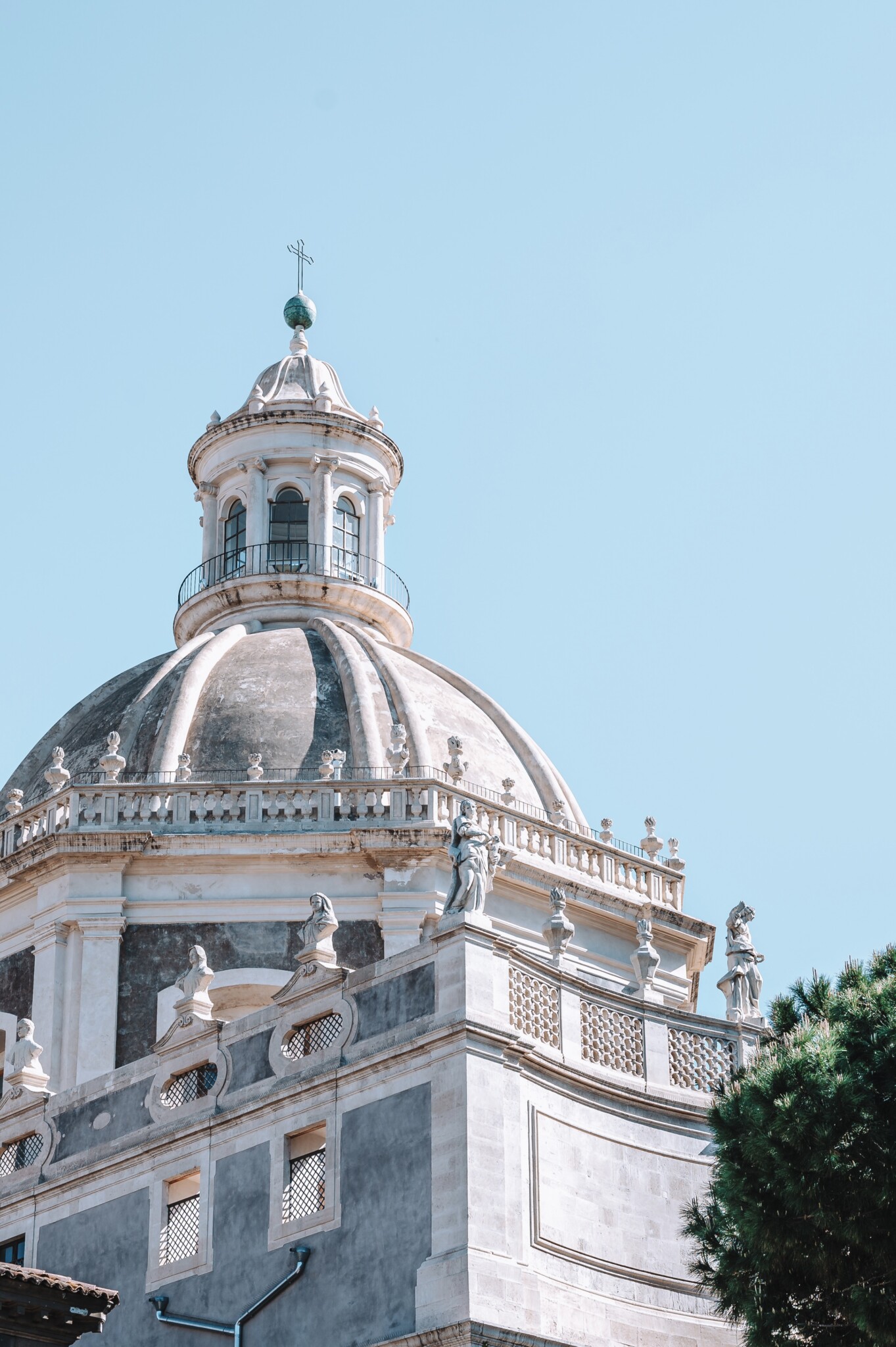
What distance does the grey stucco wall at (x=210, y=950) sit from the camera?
43531 mm

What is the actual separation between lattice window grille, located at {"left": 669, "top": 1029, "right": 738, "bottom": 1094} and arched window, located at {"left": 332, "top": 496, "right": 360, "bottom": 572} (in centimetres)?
2195

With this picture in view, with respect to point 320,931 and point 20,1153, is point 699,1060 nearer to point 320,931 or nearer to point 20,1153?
point 320,931

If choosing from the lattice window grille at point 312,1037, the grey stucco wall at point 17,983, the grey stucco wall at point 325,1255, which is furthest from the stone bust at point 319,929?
the grey stucco wall at point 17,983

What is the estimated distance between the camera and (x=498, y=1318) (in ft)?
97.0

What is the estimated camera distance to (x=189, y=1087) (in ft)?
115

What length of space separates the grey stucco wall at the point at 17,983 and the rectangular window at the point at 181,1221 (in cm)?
1060

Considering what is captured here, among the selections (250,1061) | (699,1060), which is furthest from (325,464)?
(250,1061)

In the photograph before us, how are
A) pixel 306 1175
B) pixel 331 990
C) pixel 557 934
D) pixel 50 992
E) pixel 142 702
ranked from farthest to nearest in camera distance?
pixel 142 702, pixel 50 992, pixel 557 934, pixel 331 990, pixel 306 1175

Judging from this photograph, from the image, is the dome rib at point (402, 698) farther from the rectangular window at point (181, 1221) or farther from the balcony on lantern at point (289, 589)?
the rectangular window at point (181, 1221)

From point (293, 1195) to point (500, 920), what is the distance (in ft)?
43.2

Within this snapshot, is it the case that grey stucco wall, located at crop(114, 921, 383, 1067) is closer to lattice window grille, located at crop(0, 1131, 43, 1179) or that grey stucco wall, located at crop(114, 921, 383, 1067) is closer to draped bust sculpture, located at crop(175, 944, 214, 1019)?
lattice window grille, located at crop(0, 1131, 43, 1179)

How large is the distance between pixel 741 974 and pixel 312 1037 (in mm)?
6629

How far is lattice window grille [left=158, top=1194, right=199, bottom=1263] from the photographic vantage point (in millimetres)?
33625

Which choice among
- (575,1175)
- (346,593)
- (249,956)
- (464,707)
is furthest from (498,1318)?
(346,593)
